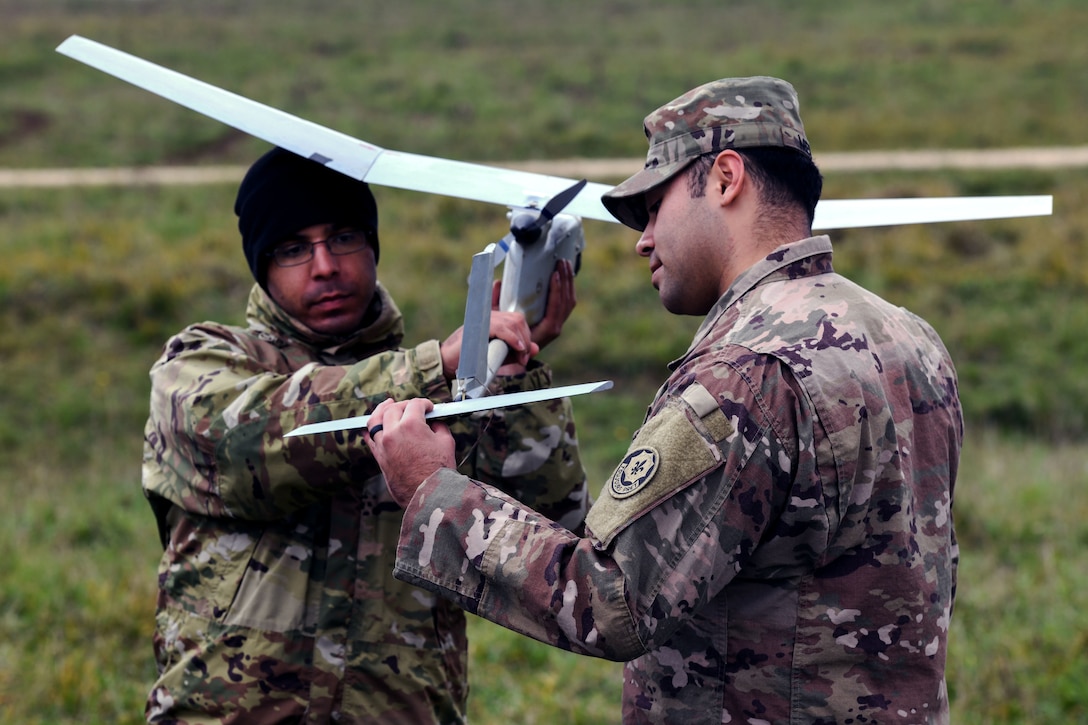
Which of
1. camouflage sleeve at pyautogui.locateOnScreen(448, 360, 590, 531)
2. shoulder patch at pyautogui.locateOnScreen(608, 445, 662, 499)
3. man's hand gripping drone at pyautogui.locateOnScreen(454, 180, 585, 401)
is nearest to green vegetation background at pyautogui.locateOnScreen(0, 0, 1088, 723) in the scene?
camouflage sleeve at pyautogui.locateOnScreen(448, 360, 590, 531)

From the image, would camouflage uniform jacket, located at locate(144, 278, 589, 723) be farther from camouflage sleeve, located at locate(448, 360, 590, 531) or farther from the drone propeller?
the drone propeller

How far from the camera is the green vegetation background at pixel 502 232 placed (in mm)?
6371

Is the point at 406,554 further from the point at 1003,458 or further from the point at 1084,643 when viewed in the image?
the point at 1003,458

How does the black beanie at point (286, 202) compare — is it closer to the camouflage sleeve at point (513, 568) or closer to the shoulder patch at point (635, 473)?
the camouflage sleeve at point (513, 568)

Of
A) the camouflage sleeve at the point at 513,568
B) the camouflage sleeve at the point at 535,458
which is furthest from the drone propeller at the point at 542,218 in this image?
the camouflage sleeve at the point at 513,568

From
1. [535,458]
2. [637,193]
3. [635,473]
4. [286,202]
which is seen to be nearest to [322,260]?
[286,202]

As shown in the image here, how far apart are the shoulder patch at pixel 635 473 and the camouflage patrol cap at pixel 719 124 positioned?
649 mm

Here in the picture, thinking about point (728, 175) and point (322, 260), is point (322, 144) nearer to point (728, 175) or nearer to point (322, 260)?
point (322, 260)

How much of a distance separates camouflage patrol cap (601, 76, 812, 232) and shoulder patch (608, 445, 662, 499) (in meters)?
0.65

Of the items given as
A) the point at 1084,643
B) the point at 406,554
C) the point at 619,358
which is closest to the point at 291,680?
the point at 406,554

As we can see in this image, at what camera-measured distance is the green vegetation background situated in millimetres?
6371

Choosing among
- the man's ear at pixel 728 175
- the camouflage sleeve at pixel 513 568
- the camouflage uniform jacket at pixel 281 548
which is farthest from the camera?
the camouflage uniform jacket at pixel 281 548

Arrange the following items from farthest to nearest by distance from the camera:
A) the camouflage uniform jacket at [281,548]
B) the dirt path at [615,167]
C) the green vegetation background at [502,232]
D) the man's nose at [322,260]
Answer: the dirt path at [615,167]
the green vegetation background at [502,232]
the man's nose at [322,260]
the camouflage uniform jacket at [281,548]

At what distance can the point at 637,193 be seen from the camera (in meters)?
2.49
